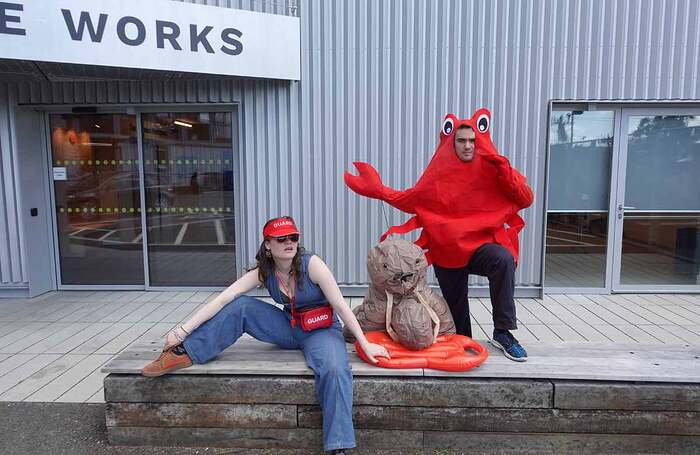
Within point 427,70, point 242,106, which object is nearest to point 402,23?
point 427,70

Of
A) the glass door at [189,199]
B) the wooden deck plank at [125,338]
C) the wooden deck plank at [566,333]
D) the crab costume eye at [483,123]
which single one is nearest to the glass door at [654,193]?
the wooden deck plank at [566,333]

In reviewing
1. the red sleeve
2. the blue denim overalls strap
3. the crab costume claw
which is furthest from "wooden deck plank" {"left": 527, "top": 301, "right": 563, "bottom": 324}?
the blue denim overalls strap

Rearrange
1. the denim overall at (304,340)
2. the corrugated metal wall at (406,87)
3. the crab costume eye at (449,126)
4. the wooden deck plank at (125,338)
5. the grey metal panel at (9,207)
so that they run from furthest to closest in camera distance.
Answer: the grey metal panel at (9,207) < the corrugated metal wall at (406,87) < the wooden deck plank at (125,338) < the crab costume eye at (449,126) < the denim overall at (304,340)

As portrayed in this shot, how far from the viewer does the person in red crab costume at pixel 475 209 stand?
9.78 ft

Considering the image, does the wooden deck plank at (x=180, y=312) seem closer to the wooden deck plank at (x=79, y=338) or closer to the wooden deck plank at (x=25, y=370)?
the wooden deck plank at (x=79, y=338)

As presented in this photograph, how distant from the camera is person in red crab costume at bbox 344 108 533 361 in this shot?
117 inches

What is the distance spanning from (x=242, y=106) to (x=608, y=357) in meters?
4.77

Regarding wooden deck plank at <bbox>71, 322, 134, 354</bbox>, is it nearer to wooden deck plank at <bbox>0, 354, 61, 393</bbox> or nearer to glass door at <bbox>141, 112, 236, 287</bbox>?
wooden deck plank at <bbox>0, 354, 61, 393</bbox>

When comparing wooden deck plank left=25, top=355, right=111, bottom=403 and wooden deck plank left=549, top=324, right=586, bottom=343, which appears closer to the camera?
wooden deck plank left=25, top=355, right=111, bottom=403

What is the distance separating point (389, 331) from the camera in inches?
115

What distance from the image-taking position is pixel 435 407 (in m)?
2.68

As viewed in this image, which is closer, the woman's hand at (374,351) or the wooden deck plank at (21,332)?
the woman's hand at (374,351)

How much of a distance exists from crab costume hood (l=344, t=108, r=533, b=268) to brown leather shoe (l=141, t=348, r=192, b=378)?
5.93 feet

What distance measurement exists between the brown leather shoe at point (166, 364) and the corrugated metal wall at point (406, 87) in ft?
10.9
